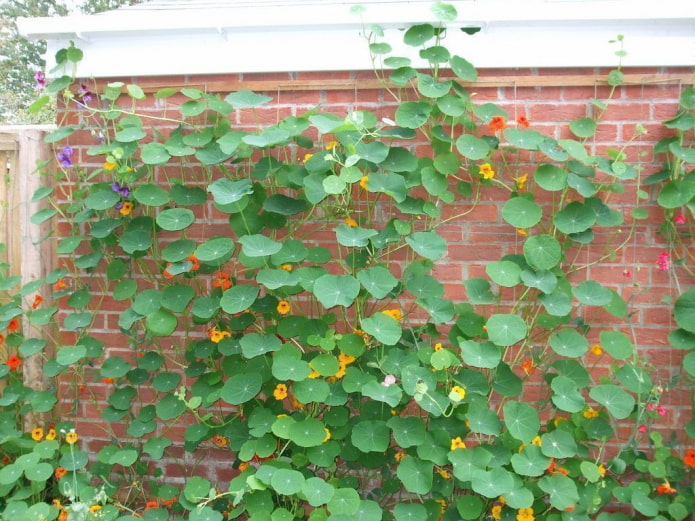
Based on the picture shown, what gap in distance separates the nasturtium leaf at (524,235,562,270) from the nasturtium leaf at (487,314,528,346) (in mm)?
243

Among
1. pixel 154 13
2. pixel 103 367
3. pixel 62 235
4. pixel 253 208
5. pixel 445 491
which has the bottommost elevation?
pixel 445 491

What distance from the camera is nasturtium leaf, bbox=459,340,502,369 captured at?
7.98 feet

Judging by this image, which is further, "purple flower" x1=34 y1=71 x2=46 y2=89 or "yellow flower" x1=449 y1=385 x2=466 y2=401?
"purple flower" x1=34 y1=71 x2=46 y2=89

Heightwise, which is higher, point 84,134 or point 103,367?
point 84,134

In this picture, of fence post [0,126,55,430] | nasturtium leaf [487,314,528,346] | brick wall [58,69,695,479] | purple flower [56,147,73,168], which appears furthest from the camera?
fence post [0,126,55,430]

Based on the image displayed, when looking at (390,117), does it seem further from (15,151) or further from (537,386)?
(15,151)

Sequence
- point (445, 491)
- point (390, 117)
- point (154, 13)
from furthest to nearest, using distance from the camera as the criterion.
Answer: point (154, 13)
point (390, 117)
point (445, 491)

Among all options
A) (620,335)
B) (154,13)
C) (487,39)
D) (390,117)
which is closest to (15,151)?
(154,13)

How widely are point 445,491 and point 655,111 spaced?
6.07 ft

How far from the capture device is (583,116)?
8.80ft

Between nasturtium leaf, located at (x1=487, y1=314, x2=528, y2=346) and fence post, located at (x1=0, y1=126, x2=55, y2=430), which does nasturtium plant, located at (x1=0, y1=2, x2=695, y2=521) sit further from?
fence post, located at (x1=0, y1=126, x2=55, y2=430)

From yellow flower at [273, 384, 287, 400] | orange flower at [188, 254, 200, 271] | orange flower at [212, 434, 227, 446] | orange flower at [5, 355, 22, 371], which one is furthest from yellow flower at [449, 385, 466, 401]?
orange flower at [5, 355, 22, 371]

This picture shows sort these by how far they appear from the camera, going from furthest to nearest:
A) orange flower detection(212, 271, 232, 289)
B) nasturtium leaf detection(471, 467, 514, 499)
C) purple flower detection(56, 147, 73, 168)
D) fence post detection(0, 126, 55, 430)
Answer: fence post detection(0, 126, 55, 430) → purple flower detection(56, 147, 73, 168) → orange flower detection(212, 271, 232, 289) → nasturtium leaf detection(471, 467, 514, 499)

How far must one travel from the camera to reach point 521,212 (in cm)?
259
